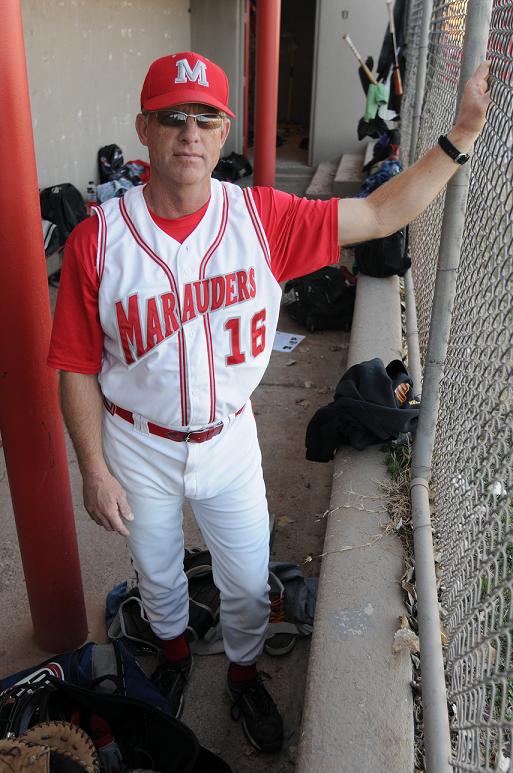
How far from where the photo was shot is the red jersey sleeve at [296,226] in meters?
2.09

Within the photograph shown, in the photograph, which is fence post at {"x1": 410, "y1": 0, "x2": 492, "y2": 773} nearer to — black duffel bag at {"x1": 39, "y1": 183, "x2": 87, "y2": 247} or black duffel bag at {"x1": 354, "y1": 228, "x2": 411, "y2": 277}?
black duffel bag at {"x1": 354, "y1": 228, "x2": 411, "y2": 277}

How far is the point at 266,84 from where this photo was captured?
25.6 feet

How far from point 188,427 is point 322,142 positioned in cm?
1237

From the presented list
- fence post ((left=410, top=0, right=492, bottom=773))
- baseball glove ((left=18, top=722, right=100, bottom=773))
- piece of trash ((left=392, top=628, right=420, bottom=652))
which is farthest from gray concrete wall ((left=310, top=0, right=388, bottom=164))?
baseball glove ((left=18, top=722, right=100, bottom=773))

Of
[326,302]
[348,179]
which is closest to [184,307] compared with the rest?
[326,302]

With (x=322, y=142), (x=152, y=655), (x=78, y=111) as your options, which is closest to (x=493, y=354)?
(x=152, y=655)

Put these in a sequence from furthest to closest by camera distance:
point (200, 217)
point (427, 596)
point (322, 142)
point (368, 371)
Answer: point (322, 142) < point (368, 371) < point (427, 596) < point (200, 217)

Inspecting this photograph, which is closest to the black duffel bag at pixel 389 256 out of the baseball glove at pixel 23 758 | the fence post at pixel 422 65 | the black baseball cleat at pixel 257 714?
the fence post at pixel 422 65

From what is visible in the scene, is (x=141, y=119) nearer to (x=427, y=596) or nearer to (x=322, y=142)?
(x=427, y=596)

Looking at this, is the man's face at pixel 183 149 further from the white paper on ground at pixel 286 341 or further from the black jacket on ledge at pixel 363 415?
the white paper on ground at pixel 286 341

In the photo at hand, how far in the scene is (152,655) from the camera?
2.86 metres

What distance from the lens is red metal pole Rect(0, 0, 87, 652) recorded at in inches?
80.2

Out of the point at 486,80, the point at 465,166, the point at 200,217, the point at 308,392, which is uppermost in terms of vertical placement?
the point at 486,80

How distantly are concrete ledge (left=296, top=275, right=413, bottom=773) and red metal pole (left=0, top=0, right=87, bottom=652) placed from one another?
1004mm
